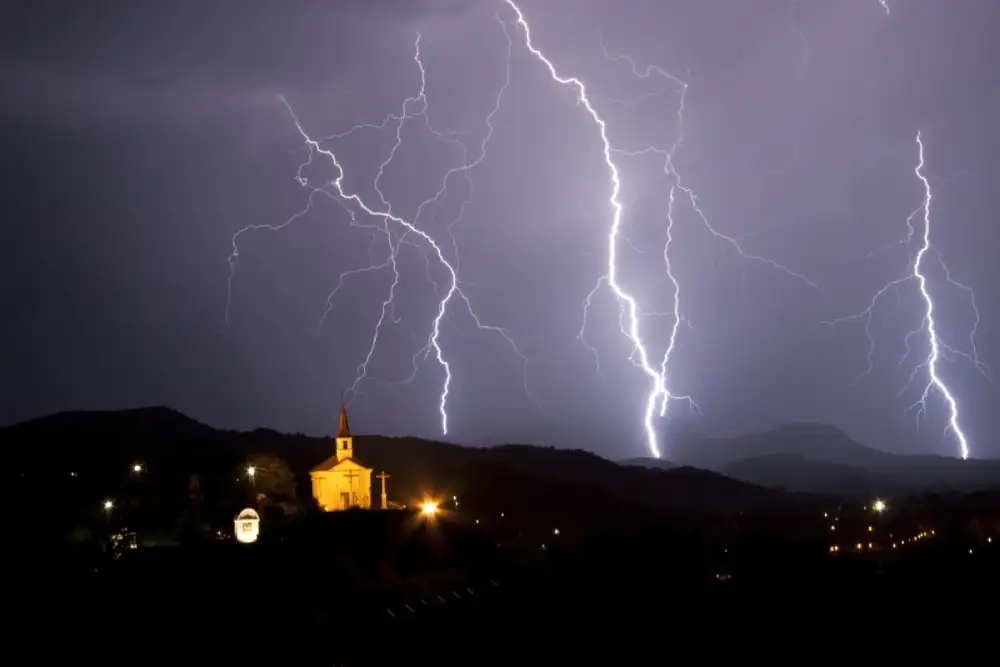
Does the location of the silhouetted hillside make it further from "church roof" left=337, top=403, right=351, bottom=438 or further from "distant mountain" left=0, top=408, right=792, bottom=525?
"church roof" left=337, top=403, right=351, bottom=438

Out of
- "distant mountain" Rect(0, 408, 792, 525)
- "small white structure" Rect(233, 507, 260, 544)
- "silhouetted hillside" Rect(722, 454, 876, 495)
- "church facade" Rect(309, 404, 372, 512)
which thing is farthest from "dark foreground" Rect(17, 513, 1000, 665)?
"silhouetted hillside" Rect(722, 454, 876, 495)

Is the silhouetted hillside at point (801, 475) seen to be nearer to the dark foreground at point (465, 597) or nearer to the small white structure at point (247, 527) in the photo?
the dark foreground at point (465, 597)

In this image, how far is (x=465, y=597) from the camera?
2641 centimetres

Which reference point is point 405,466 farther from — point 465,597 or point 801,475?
point 801,475

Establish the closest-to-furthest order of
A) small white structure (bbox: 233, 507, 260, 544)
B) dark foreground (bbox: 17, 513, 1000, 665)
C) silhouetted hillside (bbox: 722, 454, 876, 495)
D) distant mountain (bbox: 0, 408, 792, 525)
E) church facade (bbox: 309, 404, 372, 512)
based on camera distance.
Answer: dark foreground (bbox: 17, 513, 1000, 665) < small white structure (bbox: 233, 507, 260, 544) < church facade (bbox: 309, 404, 372, 512) < distant mountain (bbox: 0, 408, 792, 525) < silhouetted hillside (bbox: 722, 454, 876, 495)

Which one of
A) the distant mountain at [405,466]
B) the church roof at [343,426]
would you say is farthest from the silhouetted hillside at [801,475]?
the church roof at [343,426]

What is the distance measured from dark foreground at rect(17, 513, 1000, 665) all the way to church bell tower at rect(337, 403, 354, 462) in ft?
28.6

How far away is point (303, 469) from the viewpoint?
58.7 meters

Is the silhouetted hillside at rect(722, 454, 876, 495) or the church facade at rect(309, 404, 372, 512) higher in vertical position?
the silhouetted hillside at rect(722, 454, 876, 495)

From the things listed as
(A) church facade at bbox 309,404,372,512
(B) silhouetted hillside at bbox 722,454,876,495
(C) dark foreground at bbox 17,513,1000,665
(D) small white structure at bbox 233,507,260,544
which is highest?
(B) silhouetted hillside at bbox 722,454,876,495

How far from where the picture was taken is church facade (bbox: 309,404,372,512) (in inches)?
1690

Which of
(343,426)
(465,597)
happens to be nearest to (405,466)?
(343,426)

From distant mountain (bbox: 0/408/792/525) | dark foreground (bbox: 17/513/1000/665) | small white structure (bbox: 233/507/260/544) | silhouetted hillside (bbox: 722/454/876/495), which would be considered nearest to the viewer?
dark foreground (bbox: 17/513/1000/665)

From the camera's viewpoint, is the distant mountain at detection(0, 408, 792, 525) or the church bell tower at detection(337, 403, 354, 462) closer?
the church bell tower at detection(337, 403, 354, 462)
